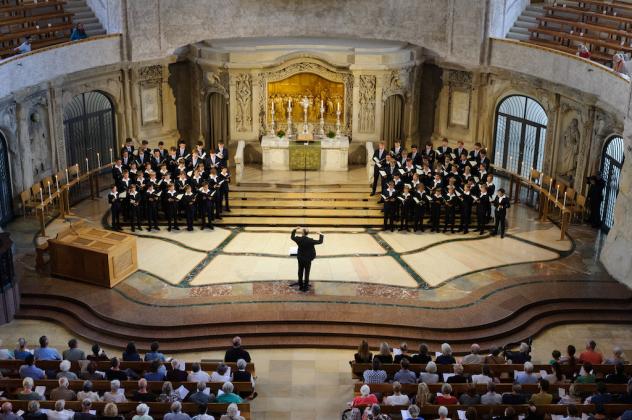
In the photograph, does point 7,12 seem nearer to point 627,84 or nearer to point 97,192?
point 97,192

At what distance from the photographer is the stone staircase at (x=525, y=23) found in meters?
25.4

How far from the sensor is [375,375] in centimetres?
1288

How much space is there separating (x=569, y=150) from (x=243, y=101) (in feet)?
32.5

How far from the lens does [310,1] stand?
86.8 ft

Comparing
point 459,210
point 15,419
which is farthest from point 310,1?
point 15,419

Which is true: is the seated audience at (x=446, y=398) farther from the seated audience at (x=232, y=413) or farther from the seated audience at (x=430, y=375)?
the seated audience at (x=232, y=413)

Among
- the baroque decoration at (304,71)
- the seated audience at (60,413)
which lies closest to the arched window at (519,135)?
the baroque decoration at (304,71)

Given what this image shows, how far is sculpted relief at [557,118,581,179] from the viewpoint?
2253 centimetres

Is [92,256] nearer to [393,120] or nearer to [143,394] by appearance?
[143,394]

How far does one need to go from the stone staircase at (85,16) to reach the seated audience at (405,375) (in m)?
16.2

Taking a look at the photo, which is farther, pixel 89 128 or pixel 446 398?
pixel 89 128

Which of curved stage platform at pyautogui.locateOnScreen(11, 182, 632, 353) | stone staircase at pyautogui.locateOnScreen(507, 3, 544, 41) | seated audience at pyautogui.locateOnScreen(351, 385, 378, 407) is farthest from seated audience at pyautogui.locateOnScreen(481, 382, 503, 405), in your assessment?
stone staircase at pyautogui.locateOnScreen(507, 3, 544, 41)

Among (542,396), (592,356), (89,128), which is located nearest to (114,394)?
(542,396)

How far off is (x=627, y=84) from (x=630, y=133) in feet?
4.98
